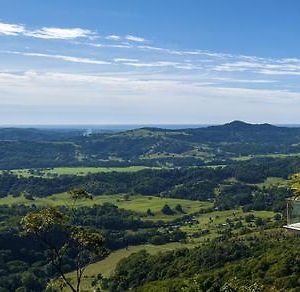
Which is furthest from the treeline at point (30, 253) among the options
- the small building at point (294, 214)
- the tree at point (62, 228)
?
the small building at point (294, 214)

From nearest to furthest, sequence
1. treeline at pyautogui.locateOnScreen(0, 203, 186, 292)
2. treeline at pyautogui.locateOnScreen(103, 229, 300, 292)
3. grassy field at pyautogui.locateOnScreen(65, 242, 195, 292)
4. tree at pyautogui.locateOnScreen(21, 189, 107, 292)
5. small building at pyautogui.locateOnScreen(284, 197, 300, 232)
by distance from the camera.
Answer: tree at pyautogui.locateOnScreen(21, 189, 107, 292), small building at pyautogui.locateOnScreen(284, 197, 300, 232), treeline at pyautogui.locateOnScreen(103, 229, 300, 292), treeline at pyautogui.locateOnScreen(0, 203, 186, 292), grassy field at pyautogui.locateOnScreen(65, 242, 195, 292)

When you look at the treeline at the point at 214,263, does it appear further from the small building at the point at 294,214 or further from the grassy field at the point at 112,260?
the small building at the point at 294,214

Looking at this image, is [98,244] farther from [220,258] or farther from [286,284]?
[220,258]

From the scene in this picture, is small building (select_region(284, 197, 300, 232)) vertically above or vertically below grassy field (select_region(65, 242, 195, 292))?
above

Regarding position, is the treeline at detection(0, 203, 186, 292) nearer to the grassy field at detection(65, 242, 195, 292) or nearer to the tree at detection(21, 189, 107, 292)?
the grassy field at detection(65, 242, 195, 292)

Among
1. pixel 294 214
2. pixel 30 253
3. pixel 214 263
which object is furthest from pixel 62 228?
pixel 30 253

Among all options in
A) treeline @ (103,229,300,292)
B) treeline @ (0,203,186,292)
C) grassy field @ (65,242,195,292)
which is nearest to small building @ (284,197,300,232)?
treeline @ (103,229,300,292)

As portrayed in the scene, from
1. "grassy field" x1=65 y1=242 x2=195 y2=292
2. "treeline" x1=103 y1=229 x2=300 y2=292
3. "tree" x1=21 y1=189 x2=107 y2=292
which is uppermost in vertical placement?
"tree" x1=21 y1=189 x2=107 y2=292

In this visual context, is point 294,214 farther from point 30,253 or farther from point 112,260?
point 30,253
